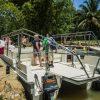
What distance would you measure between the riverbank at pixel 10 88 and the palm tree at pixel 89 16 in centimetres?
3796

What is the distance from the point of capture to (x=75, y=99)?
1175 centimetres

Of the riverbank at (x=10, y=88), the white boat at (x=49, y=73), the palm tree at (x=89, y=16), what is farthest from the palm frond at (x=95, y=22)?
the riverbank at (x=10, y=88)

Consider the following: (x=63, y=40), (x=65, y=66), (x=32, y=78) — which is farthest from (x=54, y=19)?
(x=32, y=78)

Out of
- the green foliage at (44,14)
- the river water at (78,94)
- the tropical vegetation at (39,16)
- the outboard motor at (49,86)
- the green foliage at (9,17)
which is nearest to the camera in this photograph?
the outboard motor at (49,86)

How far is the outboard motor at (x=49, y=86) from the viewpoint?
9672mm

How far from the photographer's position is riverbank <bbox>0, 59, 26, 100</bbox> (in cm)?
990

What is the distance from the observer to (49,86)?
9.70 meters

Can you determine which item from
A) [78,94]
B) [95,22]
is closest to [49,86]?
[78,94]

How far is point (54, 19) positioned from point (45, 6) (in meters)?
1.91

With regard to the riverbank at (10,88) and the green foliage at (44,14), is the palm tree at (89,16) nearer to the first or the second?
the green foliage at (44,14)

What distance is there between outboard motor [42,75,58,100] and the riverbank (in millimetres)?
890

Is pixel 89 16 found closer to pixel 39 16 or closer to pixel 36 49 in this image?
pixel 39 16

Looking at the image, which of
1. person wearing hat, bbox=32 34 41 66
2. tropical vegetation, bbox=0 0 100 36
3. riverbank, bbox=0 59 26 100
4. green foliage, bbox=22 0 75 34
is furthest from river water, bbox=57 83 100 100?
green foliage, bbox=22 0 75 34

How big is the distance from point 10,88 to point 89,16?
133ft
